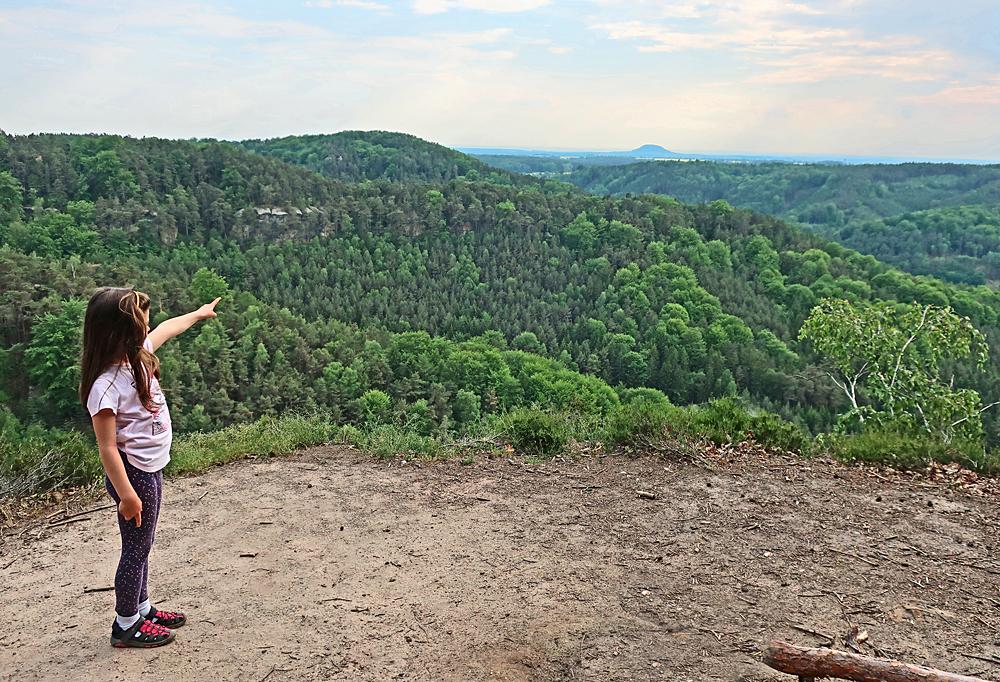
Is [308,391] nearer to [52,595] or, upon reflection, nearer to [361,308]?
[361,308]

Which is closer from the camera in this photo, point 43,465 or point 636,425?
point 43,465

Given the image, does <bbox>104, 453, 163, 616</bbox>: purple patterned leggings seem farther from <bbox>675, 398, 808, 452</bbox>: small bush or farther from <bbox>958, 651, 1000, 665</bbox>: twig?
<bbox>675, 398, 808, 452</bbox>: small bush

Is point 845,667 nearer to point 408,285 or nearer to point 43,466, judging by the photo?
point 43,466

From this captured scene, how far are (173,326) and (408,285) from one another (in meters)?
52.0

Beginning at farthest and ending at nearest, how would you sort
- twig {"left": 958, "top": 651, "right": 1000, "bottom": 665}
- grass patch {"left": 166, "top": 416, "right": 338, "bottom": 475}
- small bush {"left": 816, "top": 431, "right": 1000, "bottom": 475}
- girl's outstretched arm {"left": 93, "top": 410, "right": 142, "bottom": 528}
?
grass patch {"left": 166, "top": 416, "right": 338, "bottom": 475}, small bush {"left": 816, "top": 431, "right": 1000, "bottom": 475}, twig {"left": 958, "top": 651, "right": 1000, "bottom": 665}, girl's outstretched arm {"left": 93, "top": 410, "right": 142, "bottom": 528}

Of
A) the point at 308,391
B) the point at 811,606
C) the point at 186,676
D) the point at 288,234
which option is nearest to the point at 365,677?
the point at 186,676

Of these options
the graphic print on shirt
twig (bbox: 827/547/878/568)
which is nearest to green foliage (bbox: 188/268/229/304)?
the graphic print on shirt

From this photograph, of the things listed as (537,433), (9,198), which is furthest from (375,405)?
(9,198)

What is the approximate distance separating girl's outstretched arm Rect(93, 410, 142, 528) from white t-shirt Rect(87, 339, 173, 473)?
0.17ft

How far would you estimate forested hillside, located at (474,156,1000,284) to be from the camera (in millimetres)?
101875

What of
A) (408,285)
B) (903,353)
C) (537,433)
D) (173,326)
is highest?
(173,326)

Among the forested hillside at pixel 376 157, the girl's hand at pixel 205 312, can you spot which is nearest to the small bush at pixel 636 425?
the girl's hand at pixel 205 312

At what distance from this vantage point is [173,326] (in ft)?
12.9

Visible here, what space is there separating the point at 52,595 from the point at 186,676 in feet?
5.24
